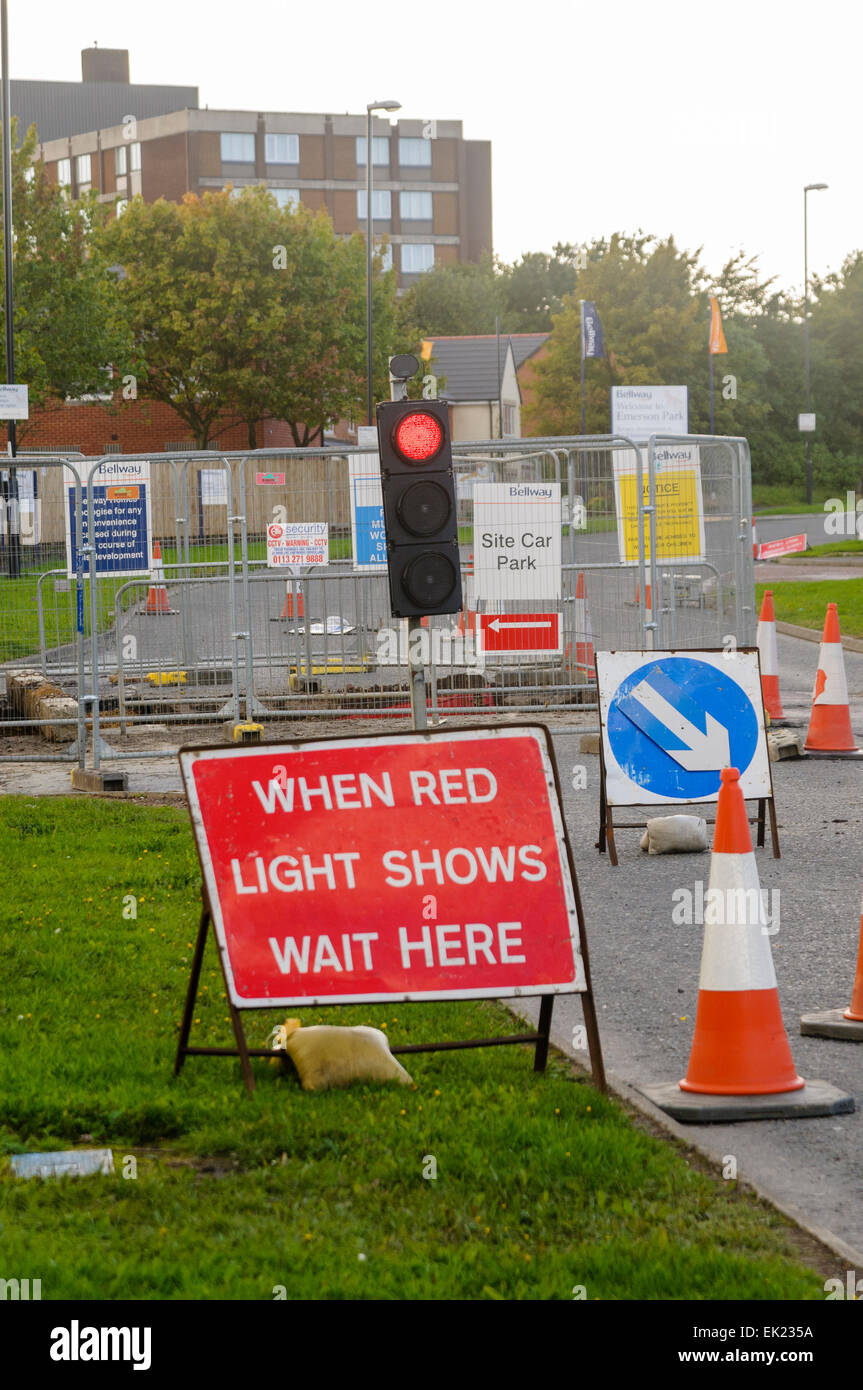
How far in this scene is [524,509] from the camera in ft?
46.3

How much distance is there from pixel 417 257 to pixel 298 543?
9075 cm

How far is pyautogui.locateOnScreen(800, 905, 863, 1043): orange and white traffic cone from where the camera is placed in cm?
599

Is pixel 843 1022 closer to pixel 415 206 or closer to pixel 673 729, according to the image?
pixel 673 729

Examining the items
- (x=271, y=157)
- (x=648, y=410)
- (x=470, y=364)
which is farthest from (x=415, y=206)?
(x=648, y=410)

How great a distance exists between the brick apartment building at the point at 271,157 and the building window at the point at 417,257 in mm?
76

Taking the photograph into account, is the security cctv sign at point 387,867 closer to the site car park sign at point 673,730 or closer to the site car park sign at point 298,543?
the site car park sign at point 673,730

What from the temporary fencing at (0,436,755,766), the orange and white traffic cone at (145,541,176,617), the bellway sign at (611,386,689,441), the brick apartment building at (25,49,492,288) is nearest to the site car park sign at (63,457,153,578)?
the temporary fencing at (0,436,755,766)

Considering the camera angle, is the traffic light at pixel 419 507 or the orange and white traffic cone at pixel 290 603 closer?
the traffic light at pixel 419 507

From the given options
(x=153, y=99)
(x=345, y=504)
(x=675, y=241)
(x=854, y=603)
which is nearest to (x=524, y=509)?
(x=345, y=504)

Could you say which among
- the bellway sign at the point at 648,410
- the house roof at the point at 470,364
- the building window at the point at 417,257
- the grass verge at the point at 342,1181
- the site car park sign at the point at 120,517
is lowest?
the grass verge at the point at 342,1181

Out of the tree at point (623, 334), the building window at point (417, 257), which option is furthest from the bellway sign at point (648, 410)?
the building window at point (417, 257)

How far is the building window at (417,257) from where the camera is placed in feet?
336
